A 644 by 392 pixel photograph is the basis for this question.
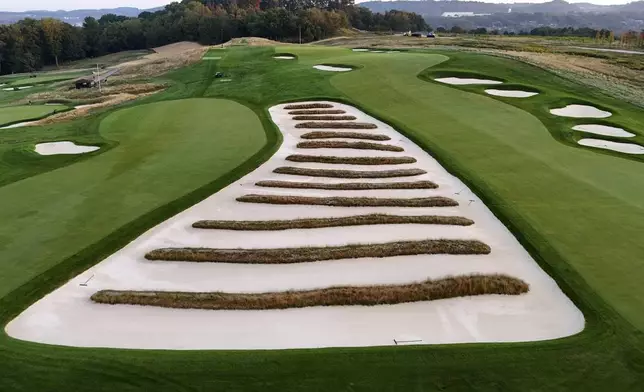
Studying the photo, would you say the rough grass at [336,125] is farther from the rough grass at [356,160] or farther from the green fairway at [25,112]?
the green fairway at [25,112]

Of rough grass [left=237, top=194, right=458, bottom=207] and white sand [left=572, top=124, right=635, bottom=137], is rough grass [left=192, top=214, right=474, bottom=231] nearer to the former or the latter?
rough grass [left=237, top=194, right=458, bottom=207]

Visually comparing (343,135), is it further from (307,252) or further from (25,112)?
(25,112)

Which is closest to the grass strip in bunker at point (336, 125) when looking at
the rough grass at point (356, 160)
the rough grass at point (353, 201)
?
the rough grass at point (356, 160)

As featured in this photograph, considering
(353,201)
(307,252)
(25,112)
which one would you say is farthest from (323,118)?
(25,112)

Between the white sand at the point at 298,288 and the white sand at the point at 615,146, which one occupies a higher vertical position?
the white sand at the point at 615,146

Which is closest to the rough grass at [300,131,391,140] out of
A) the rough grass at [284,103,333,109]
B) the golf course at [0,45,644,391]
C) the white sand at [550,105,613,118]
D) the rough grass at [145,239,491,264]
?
the golf course at [0,45,644,391]

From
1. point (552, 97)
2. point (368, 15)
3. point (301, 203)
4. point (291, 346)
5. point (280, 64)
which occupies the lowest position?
point (291, 346)

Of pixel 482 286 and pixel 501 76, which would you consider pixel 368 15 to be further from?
pixel 482 286

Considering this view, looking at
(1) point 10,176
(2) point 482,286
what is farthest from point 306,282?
(1) point 10,176
